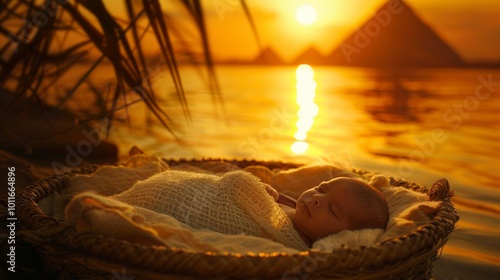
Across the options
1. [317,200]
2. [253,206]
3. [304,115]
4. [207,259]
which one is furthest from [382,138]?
[207,259]

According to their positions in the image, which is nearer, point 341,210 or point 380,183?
point 341,210

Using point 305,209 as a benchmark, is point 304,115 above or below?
above

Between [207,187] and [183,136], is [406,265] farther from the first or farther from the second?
[183,136]

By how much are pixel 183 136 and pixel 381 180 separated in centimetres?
184

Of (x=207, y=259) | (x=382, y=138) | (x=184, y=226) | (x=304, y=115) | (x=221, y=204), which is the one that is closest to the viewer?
(x=207, y=259)

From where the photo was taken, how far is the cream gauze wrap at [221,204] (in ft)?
3.84

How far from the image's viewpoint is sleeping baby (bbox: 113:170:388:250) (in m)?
1.18

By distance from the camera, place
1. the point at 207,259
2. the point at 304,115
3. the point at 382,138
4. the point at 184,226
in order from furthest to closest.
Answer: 1. the point at 304,115
2. the point at 382,138
3. the point at 184,226
4. the point at 207,259

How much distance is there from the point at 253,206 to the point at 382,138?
208 centimetres

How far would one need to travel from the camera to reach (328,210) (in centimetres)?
125

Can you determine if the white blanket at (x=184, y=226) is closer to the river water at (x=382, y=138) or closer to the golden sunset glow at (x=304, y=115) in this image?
the river water at (x=382, y=138)

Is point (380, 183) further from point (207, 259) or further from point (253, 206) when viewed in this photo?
point (207, 259)

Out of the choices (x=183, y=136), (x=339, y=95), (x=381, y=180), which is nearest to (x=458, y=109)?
(x=339, y=95)

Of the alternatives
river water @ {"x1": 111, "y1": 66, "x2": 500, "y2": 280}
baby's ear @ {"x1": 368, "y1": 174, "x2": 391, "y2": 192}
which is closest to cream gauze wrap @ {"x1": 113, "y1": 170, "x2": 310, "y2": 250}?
river water @ {"x1": 111, "y1": 66, "x2": 500, "y2": 280}
